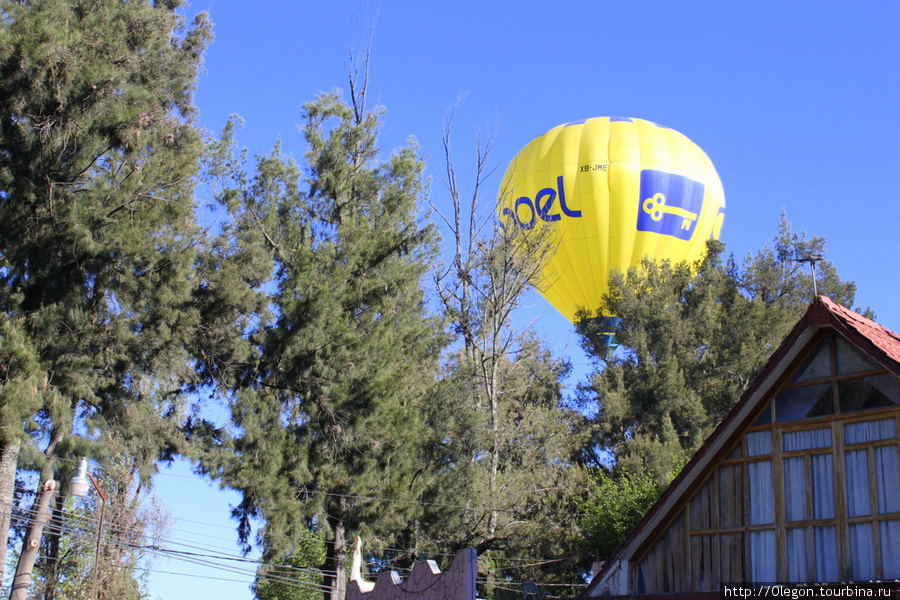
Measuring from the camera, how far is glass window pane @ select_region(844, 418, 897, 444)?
10430 mm

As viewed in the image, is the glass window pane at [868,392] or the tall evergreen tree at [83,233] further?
the tall evergreen tree at [83,233]

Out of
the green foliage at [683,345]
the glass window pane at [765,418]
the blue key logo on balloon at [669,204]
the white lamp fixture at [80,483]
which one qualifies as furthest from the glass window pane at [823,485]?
the blue key logo on balloon at [669,204]

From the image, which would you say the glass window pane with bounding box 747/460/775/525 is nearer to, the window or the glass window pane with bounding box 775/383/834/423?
the window

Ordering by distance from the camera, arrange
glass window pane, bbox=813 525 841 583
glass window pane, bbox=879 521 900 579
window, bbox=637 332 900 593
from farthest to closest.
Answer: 1. glass window pane, bbox=813 525 841 583
2. window, bbox=637 332 900 593
3. glass window pane, bbox=879 521 900 579

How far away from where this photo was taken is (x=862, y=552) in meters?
10.3

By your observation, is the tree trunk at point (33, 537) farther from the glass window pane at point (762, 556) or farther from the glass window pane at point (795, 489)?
the glass window pane at point (795, 489)

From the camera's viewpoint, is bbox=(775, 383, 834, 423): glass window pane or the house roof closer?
the house roof

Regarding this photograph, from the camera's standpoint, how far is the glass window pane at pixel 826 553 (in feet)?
34.4

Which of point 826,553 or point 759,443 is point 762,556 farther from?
point 759,443

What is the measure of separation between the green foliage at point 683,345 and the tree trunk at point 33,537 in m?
16.7

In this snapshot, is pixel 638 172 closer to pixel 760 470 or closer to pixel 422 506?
pixel 422 506

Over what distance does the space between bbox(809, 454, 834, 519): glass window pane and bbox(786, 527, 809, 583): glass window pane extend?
0.95 feet

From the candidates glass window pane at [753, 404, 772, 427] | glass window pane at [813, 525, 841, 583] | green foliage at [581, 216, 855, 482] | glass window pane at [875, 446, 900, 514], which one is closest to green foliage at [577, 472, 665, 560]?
green foliage at [581, 216, 855, 482]

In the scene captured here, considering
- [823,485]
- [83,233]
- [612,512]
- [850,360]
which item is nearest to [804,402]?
[850,360]
